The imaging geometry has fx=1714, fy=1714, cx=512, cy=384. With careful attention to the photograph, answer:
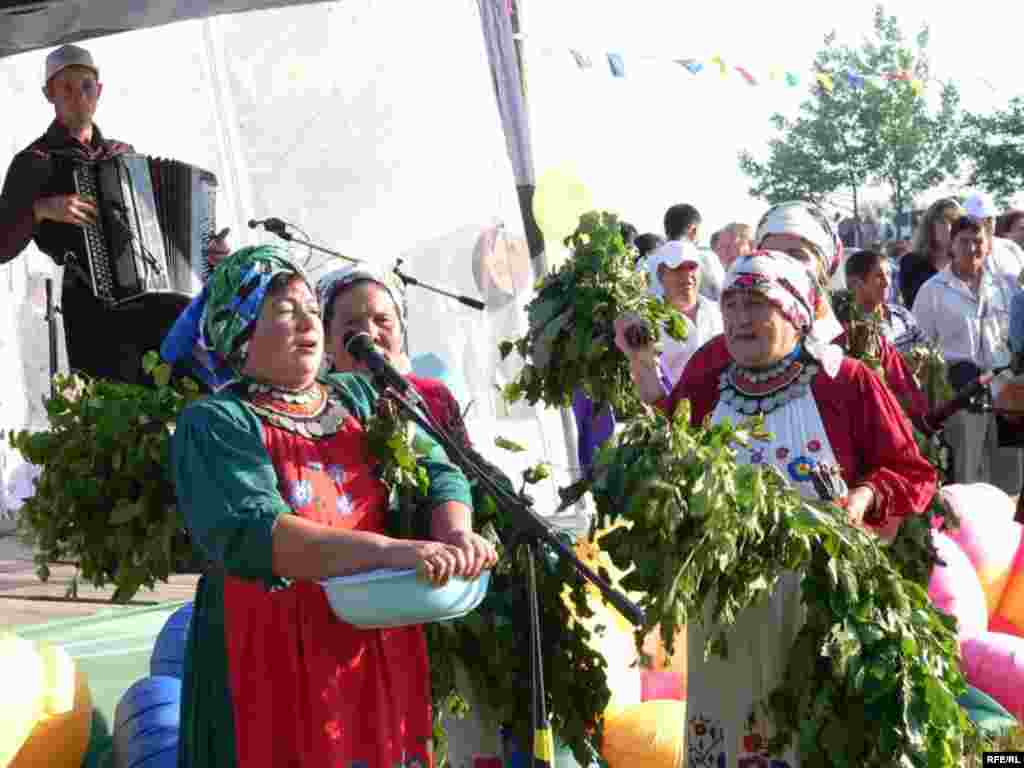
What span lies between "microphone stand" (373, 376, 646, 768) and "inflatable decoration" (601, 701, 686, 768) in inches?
90.2

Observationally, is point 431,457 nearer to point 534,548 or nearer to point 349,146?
point 534,548

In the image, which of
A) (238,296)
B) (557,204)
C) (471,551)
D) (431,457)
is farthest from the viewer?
(557,204)

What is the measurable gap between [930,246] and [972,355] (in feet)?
4.42

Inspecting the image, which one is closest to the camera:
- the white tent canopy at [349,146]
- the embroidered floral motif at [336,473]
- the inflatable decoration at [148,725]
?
the embroidered floral motif at [336,473]

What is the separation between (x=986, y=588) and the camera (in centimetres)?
732

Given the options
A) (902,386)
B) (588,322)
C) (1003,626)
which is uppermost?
(588,322)

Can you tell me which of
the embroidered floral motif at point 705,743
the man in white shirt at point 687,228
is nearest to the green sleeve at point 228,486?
the embroidered floral motif at point 705,743

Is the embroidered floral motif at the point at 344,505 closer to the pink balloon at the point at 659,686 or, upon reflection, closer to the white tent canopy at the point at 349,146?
the pink balloon at the point at 659,686

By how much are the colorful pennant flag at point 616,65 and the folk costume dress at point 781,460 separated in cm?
1290

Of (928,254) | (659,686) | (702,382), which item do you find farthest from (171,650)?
(928,254)

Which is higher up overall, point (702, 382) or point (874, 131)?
point (874, 131)

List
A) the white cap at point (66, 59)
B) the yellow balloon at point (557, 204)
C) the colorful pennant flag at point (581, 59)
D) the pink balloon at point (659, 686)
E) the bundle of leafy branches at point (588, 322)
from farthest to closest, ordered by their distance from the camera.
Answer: the colorful pennant flag at point (581, 59)
the yellow balloon at point (557, 204)
the white cap at point (66, 59)
the pink balloon at point (659, 686)
the bundle of leafy branches at point (588, 322)

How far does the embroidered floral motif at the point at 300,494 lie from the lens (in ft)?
Answer: 11.3

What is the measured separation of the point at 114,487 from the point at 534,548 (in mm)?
1444
